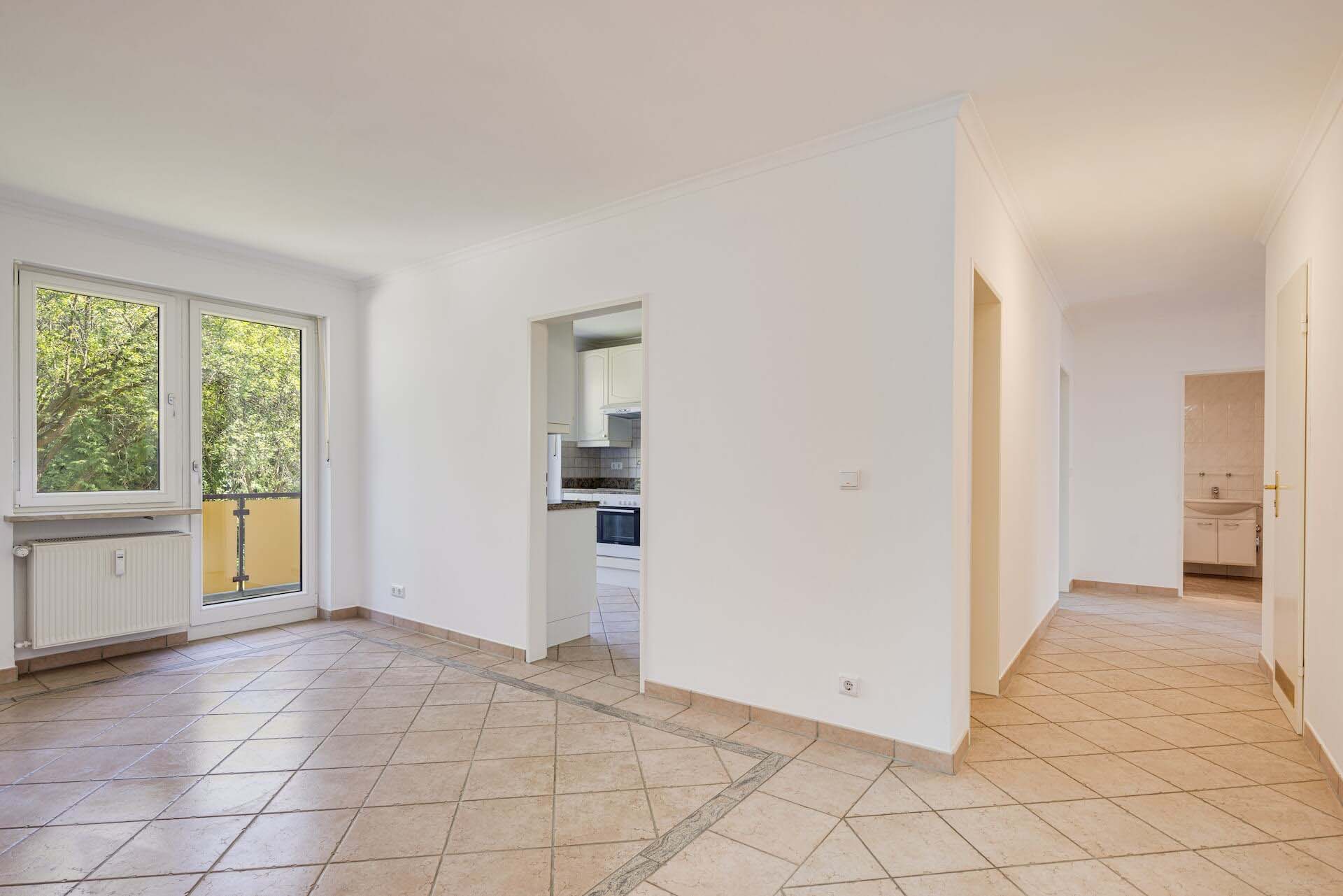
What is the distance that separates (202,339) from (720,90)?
3961 millimetres

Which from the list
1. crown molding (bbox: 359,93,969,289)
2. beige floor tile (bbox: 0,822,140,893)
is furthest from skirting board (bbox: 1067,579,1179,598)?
beige floor tile (bbox: 0,822,140,893)

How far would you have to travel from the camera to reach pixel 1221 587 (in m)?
7.07

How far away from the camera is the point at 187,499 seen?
464 centimetres

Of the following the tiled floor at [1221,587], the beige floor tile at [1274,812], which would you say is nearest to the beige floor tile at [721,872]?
the beige floor tile at [1274,812]

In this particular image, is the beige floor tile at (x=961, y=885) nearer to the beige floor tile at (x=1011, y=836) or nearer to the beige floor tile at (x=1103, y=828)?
the beige floor tile at (x=1011, y=836)

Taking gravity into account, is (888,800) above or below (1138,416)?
below

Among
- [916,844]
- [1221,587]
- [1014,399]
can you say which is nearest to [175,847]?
[916,844]

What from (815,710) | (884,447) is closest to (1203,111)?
(884,447)

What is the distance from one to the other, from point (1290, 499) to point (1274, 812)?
1.56 metres

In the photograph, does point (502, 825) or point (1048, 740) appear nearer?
point (502, 825)

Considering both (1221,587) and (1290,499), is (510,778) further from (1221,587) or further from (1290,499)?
(1221,587)

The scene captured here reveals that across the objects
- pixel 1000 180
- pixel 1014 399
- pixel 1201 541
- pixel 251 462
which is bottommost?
pixel 1201 541

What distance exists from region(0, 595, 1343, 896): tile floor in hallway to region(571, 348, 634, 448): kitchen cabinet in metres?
3.97

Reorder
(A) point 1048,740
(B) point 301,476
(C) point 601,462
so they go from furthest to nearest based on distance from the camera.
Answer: (C) point 601,462 < (B) point 301,476 < (A) point 1048,740
